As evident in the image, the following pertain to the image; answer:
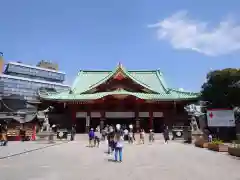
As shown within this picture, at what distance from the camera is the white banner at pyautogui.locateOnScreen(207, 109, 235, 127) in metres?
26.3

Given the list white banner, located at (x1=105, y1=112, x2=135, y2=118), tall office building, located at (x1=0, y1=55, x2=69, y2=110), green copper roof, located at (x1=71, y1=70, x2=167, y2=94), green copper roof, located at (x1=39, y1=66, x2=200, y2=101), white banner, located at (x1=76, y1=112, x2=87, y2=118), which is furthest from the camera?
tall office building, located at (x1=0, y1=55, x2=69, y2=110)

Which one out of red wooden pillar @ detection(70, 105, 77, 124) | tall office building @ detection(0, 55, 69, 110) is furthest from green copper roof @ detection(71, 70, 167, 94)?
tall office building @ detection(0, 55, 69, 110)

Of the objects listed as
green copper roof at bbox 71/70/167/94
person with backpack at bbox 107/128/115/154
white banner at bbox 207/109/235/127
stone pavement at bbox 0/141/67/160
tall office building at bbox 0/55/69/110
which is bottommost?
stone pavement at bbox 0/141/67/160

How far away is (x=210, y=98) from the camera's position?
3891 cm

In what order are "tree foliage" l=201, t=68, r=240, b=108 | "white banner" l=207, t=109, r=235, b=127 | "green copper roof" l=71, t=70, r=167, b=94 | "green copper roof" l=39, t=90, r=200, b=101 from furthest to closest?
"green copper roof" l=71, t=70, r=167, b=94, "tree foliage" l=201, t=68, r=240, b=108, "green copper roof" l=39, t=90, r=200, b=101, "white banner" l=207, t=109, r=235, b=127

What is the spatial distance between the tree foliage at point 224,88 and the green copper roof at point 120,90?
303 cm

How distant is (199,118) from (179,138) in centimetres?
1288

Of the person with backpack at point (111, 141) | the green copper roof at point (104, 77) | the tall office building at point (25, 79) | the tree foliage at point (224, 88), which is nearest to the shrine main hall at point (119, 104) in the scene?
the green copper roof at point (104, 77)

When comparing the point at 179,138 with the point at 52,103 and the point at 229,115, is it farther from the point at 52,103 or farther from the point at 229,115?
the point at 52,103

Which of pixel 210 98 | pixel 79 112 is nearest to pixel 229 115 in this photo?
pixel 210 98

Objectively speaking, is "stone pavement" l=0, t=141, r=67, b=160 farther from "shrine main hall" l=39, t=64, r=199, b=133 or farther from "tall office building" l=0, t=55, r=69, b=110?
"tall office building" l=0, t=55, r=69, b=110

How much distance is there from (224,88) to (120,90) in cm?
1379

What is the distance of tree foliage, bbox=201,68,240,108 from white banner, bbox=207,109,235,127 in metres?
9.31

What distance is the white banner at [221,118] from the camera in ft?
86.3
